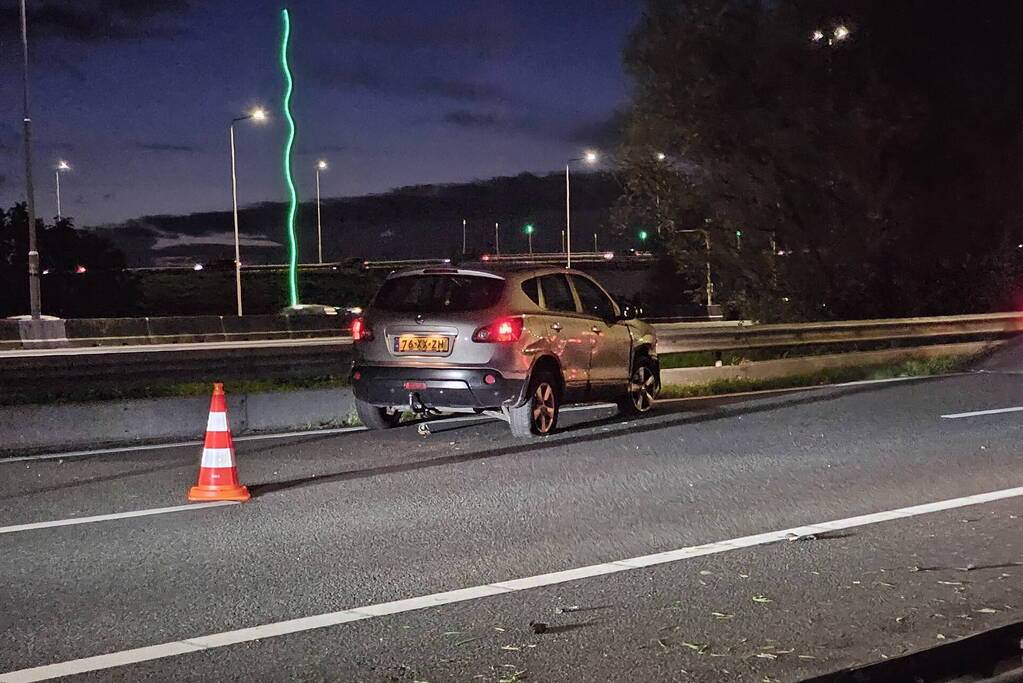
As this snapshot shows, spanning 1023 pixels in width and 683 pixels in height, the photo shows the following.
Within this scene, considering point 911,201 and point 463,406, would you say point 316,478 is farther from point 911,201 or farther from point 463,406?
point 911,201

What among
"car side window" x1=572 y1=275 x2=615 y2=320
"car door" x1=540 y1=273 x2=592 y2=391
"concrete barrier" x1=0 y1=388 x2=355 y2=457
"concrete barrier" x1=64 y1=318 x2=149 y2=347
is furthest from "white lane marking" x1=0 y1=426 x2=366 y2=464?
"concrete barrier" x1=64 y1=318 x2=149 y2=347

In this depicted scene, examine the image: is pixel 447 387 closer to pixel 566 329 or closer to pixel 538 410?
pixel 538 410

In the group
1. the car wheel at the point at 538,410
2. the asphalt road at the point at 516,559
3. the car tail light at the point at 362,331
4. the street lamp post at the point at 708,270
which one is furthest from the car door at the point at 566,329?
the street lamp post at the point at 708,270

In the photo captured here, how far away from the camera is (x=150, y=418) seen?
41.7 ft

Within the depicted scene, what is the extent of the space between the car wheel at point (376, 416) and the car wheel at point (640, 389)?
258cm

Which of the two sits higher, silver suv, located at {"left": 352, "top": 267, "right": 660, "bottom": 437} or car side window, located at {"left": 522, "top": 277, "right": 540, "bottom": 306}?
car side window, located at {"left": 522, "top": 277, "right": 540, "bottom": 306}

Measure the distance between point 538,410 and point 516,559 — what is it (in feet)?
17.1

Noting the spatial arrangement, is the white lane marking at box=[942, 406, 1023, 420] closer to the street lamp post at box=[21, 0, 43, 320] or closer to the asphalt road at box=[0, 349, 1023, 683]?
the asphalt road at box=[0, 349, 1023, 683]

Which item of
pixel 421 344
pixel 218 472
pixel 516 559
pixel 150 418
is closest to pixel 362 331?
pixel 421 344

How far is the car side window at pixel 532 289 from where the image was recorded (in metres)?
12.1

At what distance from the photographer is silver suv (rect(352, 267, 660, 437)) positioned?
11.6 metres

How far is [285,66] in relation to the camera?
26250 millimetres

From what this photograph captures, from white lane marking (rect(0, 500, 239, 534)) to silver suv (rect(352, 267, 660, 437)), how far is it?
11.0ft

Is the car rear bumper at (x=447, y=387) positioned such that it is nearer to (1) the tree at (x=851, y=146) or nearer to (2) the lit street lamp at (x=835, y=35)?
(1) the tree at (x=851, y=146)
